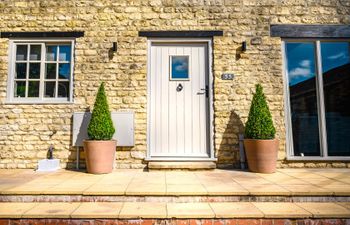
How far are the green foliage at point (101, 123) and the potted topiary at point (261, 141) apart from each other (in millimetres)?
2493

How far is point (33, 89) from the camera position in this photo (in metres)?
4.77

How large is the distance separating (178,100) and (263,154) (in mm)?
1891

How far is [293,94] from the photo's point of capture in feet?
15.7

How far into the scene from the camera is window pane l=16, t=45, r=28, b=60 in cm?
482

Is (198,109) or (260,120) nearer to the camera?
(260,120)

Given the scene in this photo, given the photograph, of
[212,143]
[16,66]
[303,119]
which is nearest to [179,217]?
[212,143]

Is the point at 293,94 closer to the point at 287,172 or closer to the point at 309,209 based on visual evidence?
the point at 287,172

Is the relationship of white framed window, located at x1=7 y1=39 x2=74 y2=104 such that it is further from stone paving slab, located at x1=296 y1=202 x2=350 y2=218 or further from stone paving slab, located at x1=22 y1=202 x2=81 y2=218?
stone paving slab, located at x1=296 y1=202 x2=350 y2=218

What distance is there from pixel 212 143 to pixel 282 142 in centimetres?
140

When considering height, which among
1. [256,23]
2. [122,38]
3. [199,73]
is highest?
[256,23]

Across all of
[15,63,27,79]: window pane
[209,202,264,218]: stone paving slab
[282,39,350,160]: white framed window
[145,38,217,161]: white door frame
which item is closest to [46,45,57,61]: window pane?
[15,63,27,79]: window pane

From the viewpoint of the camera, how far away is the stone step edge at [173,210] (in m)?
2.52

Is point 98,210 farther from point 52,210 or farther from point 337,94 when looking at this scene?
point 337,94

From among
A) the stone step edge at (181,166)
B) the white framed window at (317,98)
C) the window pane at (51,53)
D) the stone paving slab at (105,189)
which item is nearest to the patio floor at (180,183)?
the stone paving slab at (105,189)
